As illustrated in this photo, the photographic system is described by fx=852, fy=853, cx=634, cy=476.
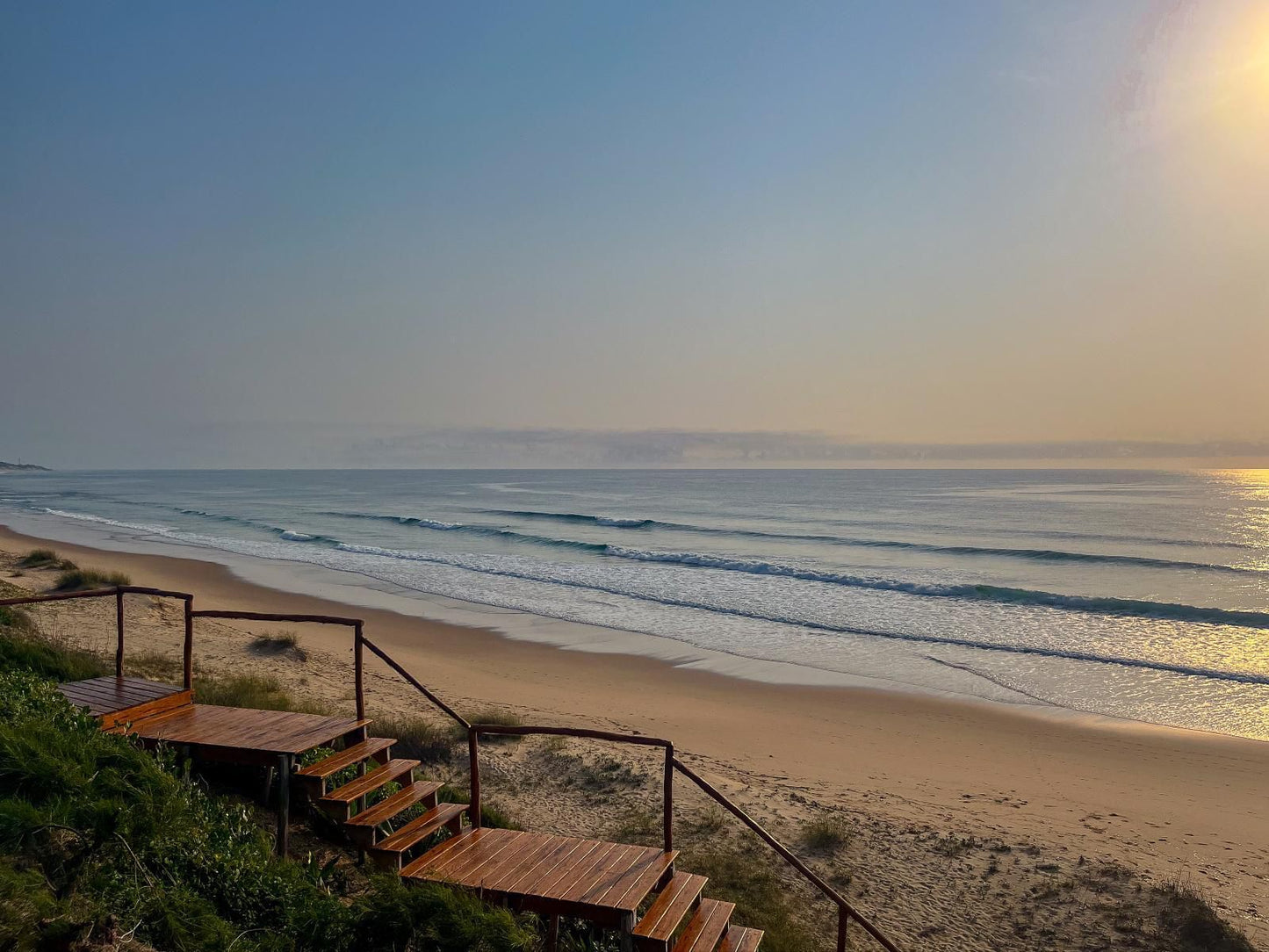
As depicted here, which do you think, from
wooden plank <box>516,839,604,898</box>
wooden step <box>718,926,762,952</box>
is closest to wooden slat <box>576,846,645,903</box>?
wooden plank <box>516,839,604,898</box>

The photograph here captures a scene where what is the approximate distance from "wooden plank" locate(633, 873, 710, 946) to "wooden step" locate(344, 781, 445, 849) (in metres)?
2.15

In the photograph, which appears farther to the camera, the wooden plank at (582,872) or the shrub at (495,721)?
the shrub at (495,721)

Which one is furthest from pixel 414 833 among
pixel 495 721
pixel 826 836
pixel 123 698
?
pixel 495 721

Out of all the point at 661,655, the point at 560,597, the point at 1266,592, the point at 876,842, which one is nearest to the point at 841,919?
the point at 876,842

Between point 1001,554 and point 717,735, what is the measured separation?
29.0 meters

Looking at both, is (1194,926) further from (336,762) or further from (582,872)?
(336,762)

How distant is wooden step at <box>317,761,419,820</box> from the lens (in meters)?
6.59

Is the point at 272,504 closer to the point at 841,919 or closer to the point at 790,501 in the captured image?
the point at 790,501

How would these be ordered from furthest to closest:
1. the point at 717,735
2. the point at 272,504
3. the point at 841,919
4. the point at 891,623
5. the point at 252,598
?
the point at 272,504
the point at 252,598
the point at 891,623
the point at 717,735
the point at 841,919

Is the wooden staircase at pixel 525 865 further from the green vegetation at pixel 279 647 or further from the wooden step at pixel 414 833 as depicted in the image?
the green vegetation at pixel 279 647

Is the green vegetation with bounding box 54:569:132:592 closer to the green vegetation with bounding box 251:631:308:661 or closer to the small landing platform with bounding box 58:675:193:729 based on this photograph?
the green vegetation with bounding box 251:631:308:661

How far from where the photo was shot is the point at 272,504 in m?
77.0

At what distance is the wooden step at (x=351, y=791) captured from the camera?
6586mm

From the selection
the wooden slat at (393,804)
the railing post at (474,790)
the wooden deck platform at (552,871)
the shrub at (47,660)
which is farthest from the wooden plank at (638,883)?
the shrub at (47,660)
